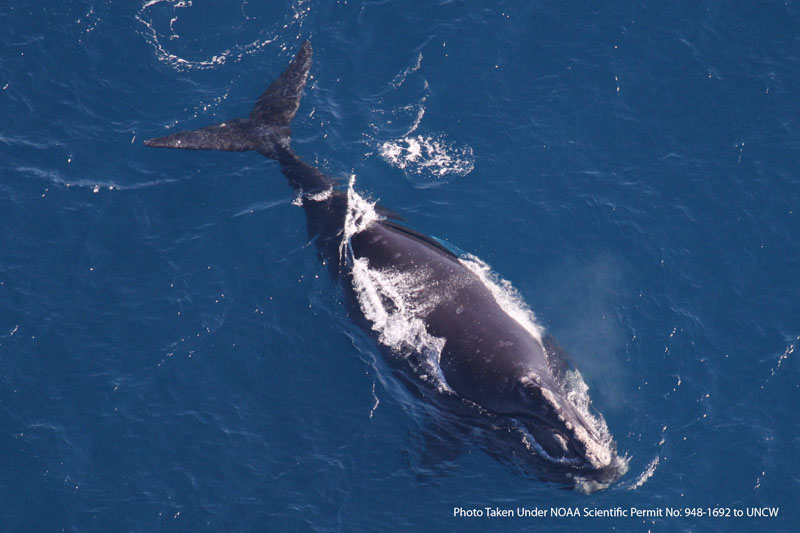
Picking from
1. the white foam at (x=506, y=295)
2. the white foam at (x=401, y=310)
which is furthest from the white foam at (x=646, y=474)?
the white foam at (x=401, y=310)

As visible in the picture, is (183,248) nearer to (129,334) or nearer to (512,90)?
(129,334)

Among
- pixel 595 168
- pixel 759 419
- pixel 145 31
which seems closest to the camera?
pixel 759 419

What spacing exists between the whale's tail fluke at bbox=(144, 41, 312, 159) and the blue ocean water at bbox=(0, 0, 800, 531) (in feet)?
3.22

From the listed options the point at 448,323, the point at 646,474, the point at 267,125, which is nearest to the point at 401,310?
the point at 448,323

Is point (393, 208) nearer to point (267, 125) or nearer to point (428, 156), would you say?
point (428, 156)

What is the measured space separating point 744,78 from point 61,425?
39766 millimetres

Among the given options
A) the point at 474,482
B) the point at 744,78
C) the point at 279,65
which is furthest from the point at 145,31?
the point at 744,78

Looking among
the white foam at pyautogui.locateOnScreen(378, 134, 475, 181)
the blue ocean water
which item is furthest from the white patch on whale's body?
the white foam at pyautogui.locateOnScreen(378, 134, 475, 181)

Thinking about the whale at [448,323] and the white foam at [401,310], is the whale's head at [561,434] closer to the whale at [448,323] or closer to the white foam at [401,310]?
the whale at [448,323]

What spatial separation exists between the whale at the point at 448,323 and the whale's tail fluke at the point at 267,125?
7 cm

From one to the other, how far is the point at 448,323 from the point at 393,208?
8314mm

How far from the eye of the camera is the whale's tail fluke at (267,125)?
1549 inches

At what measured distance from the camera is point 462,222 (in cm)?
3919

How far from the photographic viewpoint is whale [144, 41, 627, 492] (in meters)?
31.1
